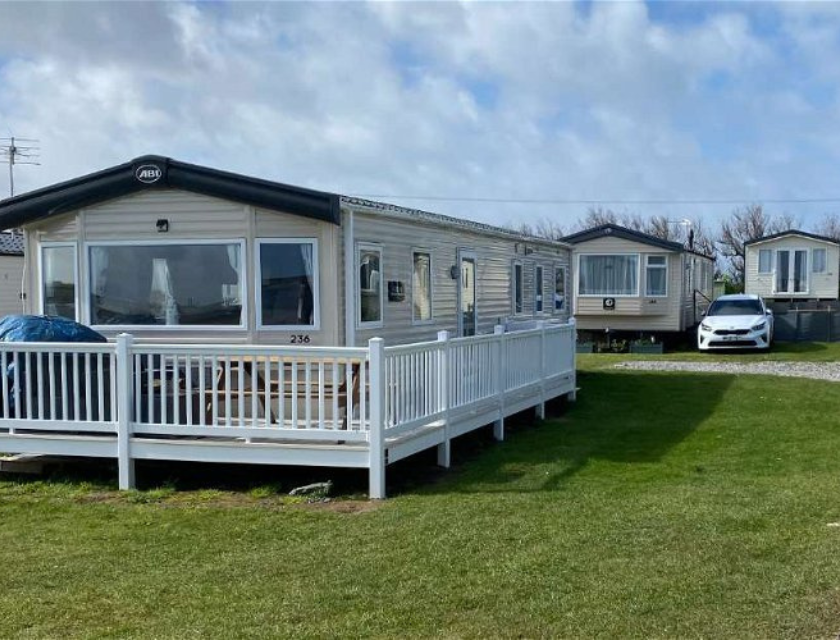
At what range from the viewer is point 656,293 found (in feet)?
79.5

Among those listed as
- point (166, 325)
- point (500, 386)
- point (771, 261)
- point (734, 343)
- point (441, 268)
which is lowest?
point (734, 343)

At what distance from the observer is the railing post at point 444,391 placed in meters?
8.46

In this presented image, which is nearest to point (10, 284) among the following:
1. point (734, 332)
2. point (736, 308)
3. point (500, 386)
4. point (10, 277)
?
point (10, 277)

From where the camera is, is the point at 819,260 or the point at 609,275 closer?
the point at 609,275

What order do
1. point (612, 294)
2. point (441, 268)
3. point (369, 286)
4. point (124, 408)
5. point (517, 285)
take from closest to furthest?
point (124, 408)
point (369, 286)
point (441, 268)
point (517, 285)
point (612, 294)

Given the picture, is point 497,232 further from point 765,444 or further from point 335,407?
point 335,407

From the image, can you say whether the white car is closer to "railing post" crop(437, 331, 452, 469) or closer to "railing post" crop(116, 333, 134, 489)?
"railing post" crop(437, 331, 452, 469)

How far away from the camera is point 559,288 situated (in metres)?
18.1

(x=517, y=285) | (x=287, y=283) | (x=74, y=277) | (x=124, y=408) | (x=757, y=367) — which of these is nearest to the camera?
(x=124, y=408)

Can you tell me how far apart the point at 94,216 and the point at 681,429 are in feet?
23.5

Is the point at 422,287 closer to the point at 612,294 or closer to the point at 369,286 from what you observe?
the point at 369,286

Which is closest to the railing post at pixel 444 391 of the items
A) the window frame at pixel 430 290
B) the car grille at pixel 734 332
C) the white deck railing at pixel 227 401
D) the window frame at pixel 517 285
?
the white deck railing at pixel 227 401

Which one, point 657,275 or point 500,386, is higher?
point 657,275

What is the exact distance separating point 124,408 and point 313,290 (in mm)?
2570
